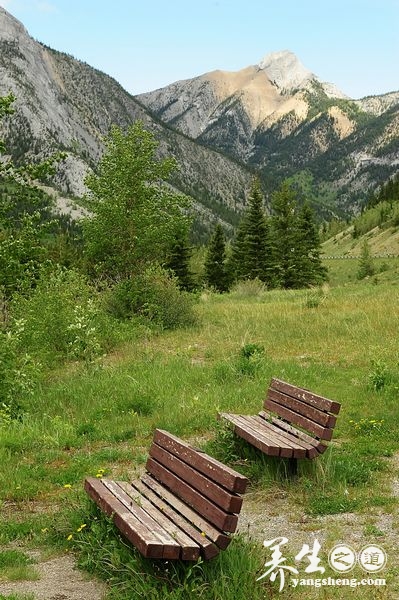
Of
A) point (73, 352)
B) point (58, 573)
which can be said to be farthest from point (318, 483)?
point (73, 352)

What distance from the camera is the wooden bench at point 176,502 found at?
13.3 feet

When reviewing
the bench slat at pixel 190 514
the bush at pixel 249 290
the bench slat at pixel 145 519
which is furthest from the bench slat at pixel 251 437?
the bush at pixel 249 290

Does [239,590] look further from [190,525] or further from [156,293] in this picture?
[156,293]

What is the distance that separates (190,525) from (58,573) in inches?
51.2

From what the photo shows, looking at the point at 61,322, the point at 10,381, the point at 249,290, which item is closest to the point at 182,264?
the point at 249,290

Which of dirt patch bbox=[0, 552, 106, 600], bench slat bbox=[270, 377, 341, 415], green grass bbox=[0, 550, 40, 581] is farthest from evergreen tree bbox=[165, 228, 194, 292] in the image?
dirt patch bbox=[0, 552, 106, 600]

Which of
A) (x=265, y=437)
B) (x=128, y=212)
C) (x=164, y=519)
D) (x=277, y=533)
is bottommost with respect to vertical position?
(x=277, y=533)

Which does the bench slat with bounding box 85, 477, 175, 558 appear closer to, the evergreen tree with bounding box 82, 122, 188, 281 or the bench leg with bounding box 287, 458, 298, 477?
the bench leg with bounding box 287, 458, 298, 477

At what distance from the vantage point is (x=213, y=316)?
21406 millimetres

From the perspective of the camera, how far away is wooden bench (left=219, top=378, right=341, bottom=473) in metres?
6.39

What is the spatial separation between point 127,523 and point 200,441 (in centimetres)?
396

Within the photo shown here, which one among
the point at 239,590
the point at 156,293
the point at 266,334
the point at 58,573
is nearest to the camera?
the point at 239,590

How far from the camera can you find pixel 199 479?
4695mm

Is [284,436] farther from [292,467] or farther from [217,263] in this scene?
[217,263]
